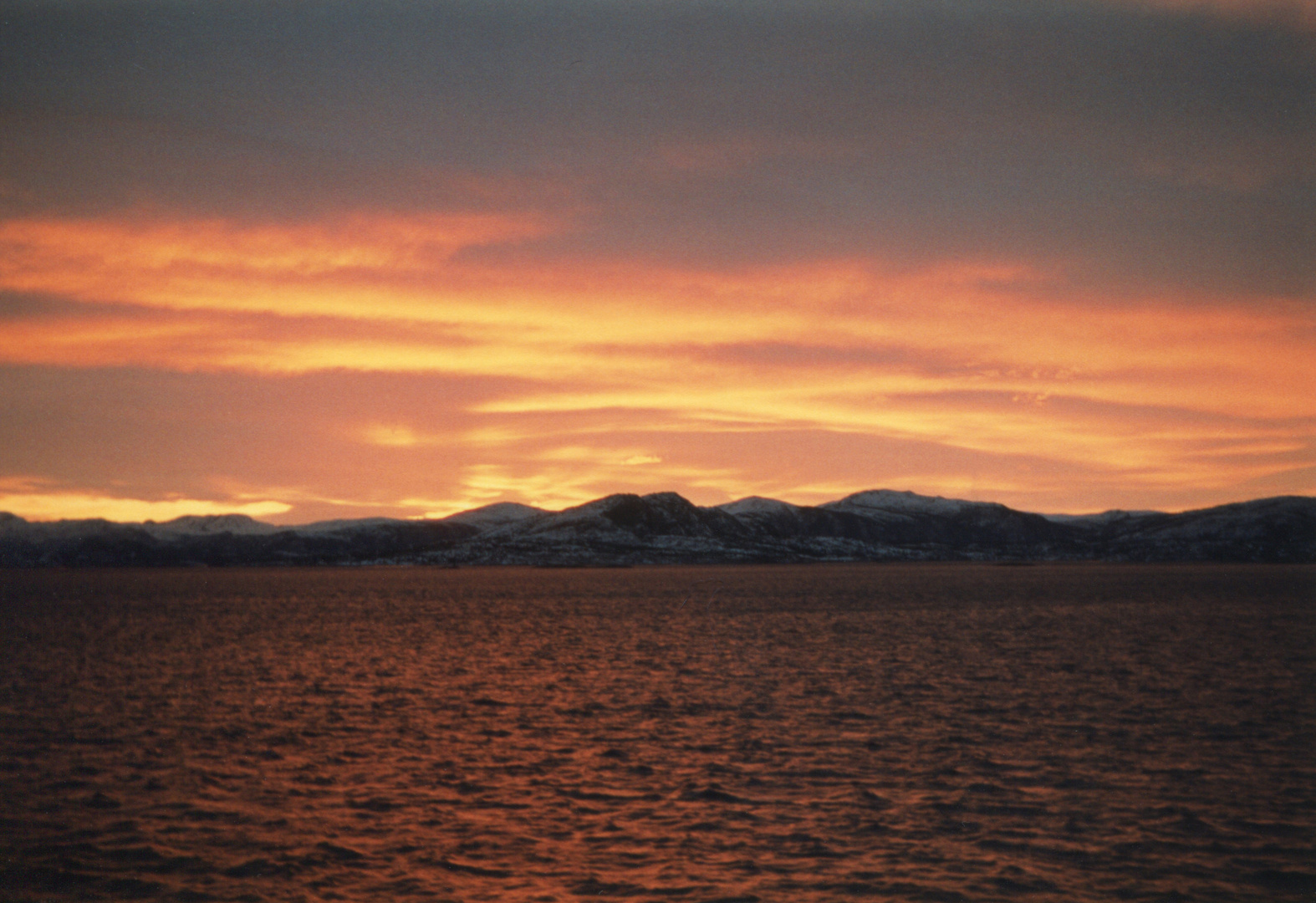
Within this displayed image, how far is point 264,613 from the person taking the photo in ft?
489

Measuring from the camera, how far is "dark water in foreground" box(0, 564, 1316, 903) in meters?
24.5

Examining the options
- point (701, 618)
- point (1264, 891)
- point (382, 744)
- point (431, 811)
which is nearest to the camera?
point (1264, 891)

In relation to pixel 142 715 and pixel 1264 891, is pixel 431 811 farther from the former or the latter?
pixel 142 715

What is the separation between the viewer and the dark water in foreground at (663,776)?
2448cm

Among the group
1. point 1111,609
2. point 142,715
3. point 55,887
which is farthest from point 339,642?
point 1111,609

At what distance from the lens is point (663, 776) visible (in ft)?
115

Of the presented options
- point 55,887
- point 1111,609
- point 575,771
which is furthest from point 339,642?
point 1111,609

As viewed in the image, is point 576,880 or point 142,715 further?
point 142,715

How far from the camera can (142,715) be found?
1928 inches

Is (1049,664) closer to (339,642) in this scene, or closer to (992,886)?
(992,886)

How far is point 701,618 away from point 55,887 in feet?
356

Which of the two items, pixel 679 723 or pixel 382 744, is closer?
pixel 382 744

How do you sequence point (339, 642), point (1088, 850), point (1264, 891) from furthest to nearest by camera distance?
point (339, 642) < point (1088, 850) < point (1264, 891)

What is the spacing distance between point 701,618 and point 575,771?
9491 cm
